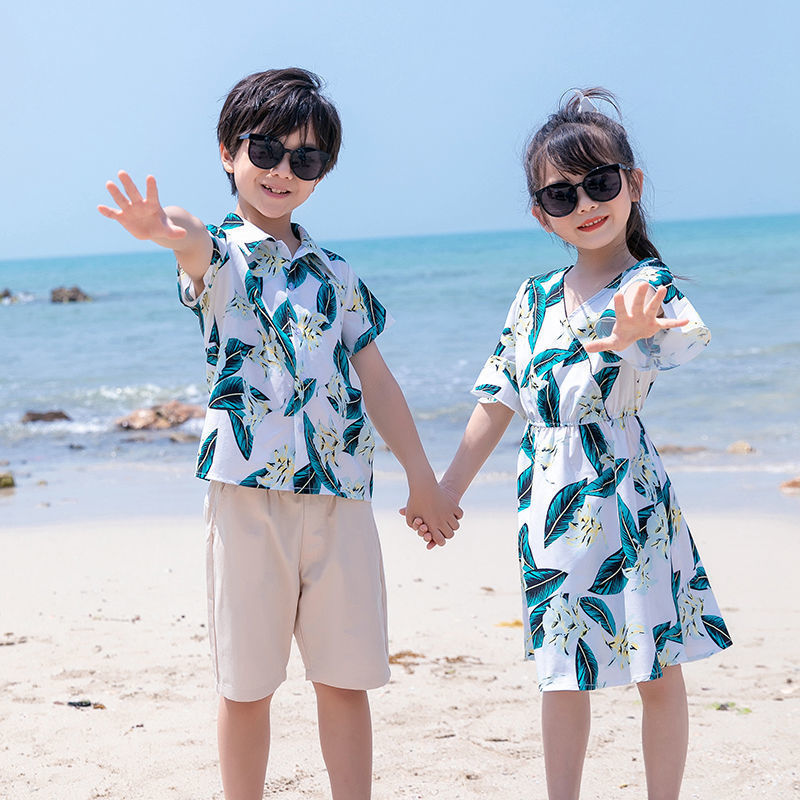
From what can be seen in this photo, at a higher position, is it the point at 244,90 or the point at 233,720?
the point at 244,90

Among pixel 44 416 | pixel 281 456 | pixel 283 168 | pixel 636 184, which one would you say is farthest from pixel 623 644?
pixel 44 416

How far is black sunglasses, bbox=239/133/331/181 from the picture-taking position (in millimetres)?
2611

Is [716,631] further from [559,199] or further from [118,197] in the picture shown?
[118,197]

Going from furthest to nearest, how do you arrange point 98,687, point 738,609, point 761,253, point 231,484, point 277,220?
point 761,253, point 738,609, point 98,687, point 277,220, point 231,484

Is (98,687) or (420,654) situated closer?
(98,687)

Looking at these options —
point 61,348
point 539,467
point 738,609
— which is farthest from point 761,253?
point 539,467

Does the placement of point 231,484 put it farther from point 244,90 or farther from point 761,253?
point 761,253

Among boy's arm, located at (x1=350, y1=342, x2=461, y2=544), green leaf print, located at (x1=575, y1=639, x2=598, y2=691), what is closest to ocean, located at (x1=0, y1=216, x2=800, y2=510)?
boy's arm, located at (x1=350, y1=342, x2=461, y2=544)

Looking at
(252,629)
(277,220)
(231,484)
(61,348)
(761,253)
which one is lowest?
(252,629)

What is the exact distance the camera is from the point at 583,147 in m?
2.70

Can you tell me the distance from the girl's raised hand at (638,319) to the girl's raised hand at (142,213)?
3.24ft

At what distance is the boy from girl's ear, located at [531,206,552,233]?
0.55 metres

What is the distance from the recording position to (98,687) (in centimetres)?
A: 381

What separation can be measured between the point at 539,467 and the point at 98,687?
79.1 inches
